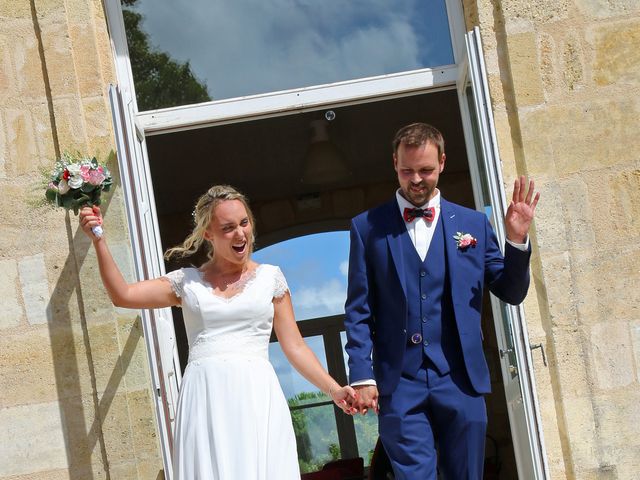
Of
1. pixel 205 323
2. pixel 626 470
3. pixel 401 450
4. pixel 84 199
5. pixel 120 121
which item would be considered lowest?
pixel 626 470

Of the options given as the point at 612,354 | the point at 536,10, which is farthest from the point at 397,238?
the point at 536,10

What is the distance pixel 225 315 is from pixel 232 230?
1.09ft

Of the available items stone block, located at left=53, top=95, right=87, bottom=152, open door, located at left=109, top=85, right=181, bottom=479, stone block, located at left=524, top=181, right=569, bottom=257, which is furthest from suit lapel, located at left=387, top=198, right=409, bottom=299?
stone block, located at left=53, top=95, right=87, bottom=152

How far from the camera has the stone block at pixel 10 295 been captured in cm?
554

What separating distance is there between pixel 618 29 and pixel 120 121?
2656 mm

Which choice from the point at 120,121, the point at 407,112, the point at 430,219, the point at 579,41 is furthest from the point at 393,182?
the point at 430,219

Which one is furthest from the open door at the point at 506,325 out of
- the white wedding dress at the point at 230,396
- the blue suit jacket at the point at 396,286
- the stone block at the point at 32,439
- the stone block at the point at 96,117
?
the stone block at the point at 32,439

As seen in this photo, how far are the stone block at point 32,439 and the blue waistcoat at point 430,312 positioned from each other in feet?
7.57

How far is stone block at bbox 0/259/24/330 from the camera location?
5535 mm

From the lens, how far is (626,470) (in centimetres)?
548

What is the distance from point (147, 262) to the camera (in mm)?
5059

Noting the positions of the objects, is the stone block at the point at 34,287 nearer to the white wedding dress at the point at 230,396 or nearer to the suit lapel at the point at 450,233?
the white wedding dress at the point at 230,396

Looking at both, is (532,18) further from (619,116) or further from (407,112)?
(407,112)

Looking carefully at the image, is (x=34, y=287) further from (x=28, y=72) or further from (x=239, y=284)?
(x=239, y=284)
